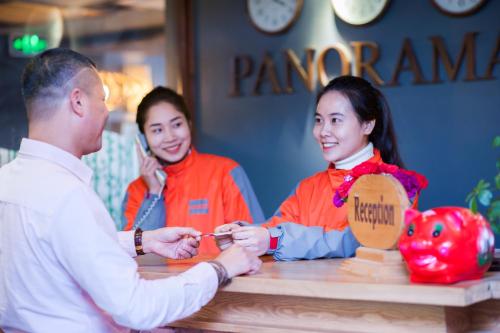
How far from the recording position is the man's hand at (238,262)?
2352mm

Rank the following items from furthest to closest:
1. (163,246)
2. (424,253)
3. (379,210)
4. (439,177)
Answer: (439,177), (163,246), (379,210), (424,253)

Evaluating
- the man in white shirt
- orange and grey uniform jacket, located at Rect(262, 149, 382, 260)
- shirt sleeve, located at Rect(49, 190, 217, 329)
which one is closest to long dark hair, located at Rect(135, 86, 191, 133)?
orange and grey uniform jacket, located at Rect(262, 149, 382, 260)

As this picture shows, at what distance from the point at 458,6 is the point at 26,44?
261 cm

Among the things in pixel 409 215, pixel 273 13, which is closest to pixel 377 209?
pixel 409 215

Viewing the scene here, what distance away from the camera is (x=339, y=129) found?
3023 millimetres

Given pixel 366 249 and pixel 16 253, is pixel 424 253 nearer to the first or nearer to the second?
pixel 366 249

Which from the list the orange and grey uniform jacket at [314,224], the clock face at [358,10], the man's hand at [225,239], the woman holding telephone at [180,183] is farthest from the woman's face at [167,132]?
the clock face at [358,10]

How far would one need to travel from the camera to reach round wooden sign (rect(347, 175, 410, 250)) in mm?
2168

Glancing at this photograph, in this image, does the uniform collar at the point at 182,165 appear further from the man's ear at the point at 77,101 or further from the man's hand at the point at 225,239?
the man's ear at the point at 77,101

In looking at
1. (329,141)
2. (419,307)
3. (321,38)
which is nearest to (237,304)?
(419,307)

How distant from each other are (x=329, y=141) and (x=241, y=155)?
2477 millimetres

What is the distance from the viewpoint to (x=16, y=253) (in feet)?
7.14

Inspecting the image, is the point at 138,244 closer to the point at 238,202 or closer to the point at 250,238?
the point at 250,238

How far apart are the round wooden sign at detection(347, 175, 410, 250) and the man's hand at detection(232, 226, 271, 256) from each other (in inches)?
17.5
